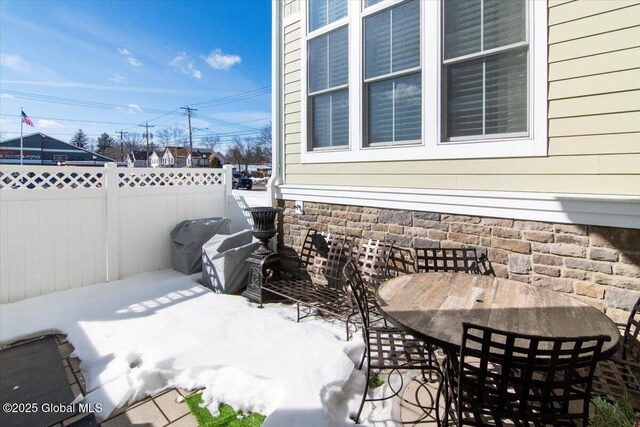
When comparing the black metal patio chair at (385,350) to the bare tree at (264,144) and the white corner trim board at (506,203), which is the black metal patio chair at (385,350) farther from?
the bare tree at (264,144)

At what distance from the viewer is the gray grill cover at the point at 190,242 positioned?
5211mm

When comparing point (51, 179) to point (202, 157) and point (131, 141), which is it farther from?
point (131, 141)

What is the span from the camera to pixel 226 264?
14.5ft

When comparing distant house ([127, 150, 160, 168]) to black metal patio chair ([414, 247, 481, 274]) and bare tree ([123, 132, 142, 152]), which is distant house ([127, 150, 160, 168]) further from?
black metal patio chair ([414, 247, 481, 274])

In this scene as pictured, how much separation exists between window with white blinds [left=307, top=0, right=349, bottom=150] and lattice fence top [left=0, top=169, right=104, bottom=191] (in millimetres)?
3098

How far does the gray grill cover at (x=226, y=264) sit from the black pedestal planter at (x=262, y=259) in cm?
21

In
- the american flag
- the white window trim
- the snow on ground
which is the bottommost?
the snow on ground

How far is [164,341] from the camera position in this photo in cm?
303

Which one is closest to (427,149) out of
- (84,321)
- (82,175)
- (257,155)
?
(84,321)

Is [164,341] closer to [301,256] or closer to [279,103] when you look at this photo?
[301,256]

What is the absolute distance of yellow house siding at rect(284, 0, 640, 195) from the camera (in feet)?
7.61

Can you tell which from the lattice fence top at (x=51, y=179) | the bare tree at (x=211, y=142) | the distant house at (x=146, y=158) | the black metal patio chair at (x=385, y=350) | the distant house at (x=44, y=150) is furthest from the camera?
the bare tree at (x=211, y=142)

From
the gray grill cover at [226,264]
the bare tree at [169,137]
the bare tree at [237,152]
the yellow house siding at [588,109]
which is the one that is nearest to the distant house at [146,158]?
the bare tree at [169,137]

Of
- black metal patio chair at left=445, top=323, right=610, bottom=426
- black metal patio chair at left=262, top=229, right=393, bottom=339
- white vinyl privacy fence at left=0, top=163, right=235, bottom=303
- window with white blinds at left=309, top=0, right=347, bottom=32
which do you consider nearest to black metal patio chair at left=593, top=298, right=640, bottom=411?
black metal patio chair at left=445, top=323, right=610, bottom=426
